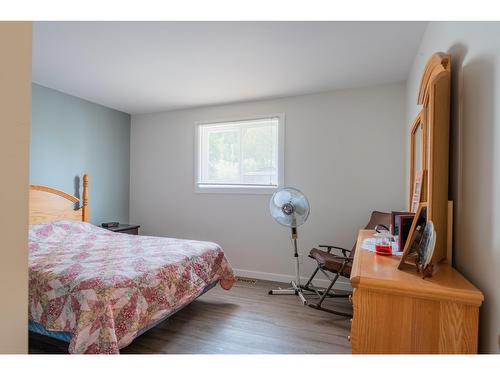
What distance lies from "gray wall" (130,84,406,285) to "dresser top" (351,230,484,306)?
207 centimetres

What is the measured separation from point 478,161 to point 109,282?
2.00 m

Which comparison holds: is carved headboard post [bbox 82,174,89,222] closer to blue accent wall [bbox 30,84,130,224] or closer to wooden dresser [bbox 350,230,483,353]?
blue accent wall [bbox 30,84,130,224]

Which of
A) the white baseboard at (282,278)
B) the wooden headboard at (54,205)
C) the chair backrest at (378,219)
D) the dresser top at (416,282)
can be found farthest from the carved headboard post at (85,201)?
the dresser top at (416,282)

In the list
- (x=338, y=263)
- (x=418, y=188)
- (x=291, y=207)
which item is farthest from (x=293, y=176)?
(x=418, y=188)

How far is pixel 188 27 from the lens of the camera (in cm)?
202

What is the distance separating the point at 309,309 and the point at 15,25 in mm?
2874

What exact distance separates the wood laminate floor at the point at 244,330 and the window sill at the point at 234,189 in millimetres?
1314

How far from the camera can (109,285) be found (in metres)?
1.74

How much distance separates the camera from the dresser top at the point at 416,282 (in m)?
0.96

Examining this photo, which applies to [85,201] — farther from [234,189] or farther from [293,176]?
[293,176]

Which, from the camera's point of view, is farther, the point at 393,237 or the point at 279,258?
the point at 279,258

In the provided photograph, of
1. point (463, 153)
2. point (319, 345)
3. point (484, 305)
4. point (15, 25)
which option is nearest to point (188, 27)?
point (15, 25)

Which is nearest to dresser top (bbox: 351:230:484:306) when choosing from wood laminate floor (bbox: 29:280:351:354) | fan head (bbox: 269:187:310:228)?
wood laminate floor (bbox: 29:280:351:354)

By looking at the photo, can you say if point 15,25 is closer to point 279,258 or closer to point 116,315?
point 116,315
